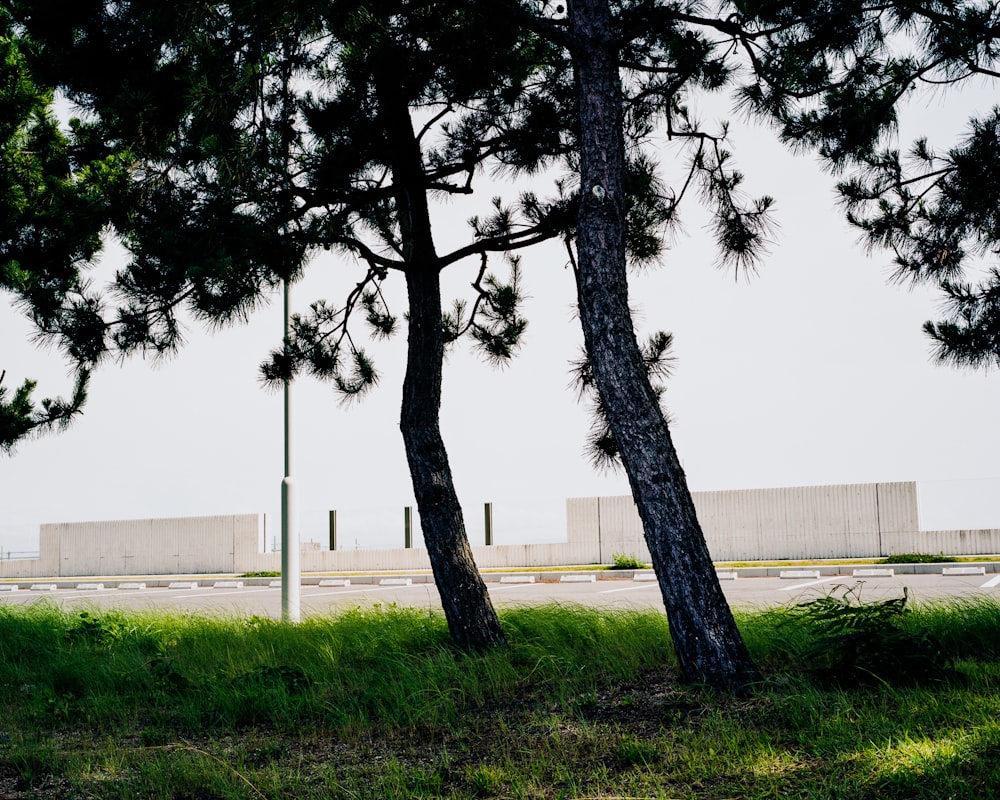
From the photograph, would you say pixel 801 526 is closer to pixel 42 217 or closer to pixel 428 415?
pixel 428 415

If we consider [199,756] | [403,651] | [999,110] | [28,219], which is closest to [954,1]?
[999,110]

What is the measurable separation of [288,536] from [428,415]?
393cm

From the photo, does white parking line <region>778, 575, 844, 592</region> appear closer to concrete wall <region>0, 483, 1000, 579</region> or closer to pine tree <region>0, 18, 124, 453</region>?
concrete wall <region>0, 483, 1000, 579</region>

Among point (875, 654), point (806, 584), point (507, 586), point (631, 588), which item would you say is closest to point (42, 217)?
point (875, 654)

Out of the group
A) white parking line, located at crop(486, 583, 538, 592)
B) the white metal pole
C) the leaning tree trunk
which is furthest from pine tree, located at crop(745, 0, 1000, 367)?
white parking line, located at crop(486, 583, 538, 592)

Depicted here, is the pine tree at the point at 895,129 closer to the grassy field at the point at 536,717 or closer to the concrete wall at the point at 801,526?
the grassy field at the point at 536,717

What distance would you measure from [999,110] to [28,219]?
8612 mm

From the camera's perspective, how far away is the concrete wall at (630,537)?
19.6m

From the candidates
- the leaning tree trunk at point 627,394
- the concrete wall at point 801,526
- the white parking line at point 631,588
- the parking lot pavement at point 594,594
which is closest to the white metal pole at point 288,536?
the parking lot pavement at point 594,594

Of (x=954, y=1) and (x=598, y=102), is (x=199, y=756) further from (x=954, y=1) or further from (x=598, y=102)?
(x=954, y=1)

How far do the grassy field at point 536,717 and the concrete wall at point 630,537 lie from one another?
48.4ft

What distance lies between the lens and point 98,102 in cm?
679

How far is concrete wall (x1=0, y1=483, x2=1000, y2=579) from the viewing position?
19.6m

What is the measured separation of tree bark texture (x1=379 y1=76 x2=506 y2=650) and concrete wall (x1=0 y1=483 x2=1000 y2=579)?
15198 mm
